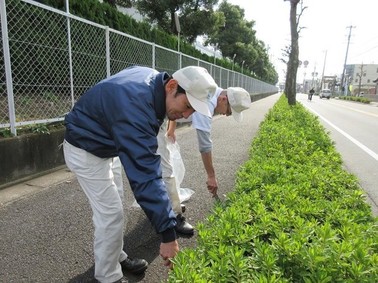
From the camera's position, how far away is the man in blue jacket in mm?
1645

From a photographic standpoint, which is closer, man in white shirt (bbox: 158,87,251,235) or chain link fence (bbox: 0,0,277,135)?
man in white shirt (bbox: 158,87,251,235)

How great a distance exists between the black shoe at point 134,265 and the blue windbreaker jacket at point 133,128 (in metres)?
0.98

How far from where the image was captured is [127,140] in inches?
65.2

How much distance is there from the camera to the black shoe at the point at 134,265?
8.36 feet

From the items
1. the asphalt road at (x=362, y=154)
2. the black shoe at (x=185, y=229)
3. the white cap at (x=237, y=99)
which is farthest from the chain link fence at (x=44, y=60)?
the asphalt road at (x=362, y=154)

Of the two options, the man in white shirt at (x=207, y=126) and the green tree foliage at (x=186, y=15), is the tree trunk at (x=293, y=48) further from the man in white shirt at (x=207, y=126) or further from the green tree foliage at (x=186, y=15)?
the man in white shirt at (x=207, y=126)

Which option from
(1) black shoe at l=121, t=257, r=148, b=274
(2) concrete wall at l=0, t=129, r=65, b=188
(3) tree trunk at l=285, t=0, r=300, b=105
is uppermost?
(3) tree trunk at l=285, t=0, r=300, b=105

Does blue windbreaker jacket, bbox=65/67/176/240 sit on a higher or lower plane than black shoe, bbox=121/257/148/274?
higher

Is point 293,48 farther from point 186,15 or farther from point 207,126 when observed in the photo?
point 207,126

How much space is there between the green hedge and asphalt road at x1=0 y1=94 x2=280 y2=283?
2.94 ft

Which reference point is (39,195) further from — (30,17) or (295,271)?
(295,271)

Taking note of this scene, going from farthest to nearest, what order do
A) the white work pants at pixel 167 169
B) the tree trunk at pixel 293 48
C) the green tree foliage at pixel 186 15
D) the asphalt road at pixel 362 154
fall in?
1. the green tree foliage at pixel 186 15
2. the tree trunk at pixel 293 48
3. the asphalt road at pixel 362 154
4. the white work pants at pixel 167 169

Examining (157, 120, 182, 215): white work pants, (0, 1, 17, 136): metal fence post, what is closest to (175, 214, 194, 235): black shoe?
(157, 120, 182, 215): white work pants

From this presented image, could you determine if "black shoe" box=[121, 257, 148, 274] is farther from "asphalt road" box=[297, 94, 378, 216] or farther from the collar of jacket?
"asphalt road" box=[297, 94, 378, 216]
